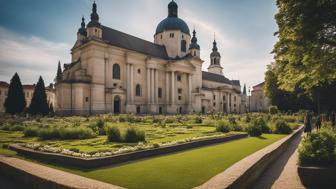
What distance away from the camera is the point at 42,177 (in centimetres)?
512

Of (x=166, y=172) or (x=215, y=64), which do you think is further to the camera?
(x=215, y=64)

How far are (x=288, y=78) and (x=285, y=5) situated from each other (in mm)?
4526

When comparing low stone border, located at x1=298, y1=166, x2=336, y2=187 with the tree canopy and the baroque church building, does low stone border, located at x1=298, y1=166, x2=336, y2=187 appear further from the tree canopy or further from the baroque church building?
the baroque church building

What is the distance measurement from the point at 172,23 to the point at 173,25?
75 centimetres

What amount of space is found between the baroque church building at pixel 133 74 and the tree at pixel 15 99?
625cm

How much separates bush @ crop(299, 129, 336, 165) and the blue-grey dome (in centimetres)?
6008

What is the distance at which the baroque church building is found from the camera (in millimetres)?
43625

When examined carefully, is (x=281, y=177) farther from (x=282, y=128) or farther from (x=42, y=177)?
(x=282, y=128)

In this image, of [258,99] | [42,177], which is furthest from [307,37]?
[258,99]

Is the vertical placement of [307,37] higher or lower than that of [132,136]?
higher

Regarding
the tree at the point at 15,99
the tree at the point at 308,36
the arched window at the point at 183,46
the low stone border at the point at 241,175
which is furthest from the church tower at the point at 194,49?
the low stone border at the point at 241,175

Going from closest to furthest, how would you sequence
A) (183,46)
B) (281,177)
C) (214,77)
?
(281,177) → (183,46) → (214,77)

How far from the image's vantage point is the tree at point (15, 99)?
42.2 m

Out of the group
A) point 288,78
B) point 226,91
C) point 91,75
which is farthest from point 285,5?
point 226,91
